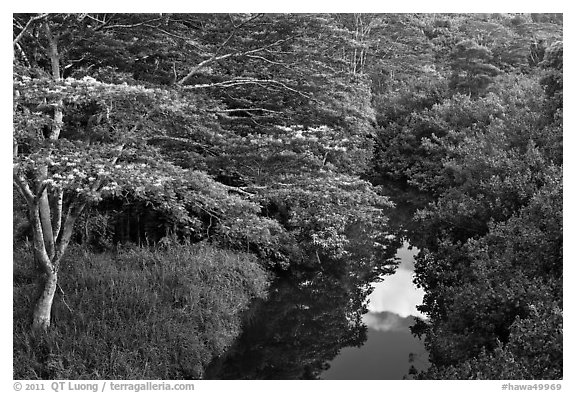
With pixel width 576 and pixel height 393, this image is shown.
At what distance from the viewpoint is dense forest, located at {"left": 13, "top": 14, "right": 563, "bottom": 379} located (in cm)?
631

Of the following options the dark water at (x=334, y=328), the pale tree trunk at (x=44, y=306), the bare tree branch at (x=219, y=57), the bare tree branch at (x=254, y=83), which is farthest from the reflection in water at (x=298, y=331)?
the bare tree branch at (x=219, y=57)

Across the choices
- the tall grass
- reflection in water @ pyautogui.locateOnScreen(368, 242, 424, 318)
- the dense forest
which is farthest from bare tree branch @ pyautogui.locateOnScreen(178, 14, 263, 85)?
reflection in water @ pyautogui.locateOnScreen(368, 242, 424, 318)

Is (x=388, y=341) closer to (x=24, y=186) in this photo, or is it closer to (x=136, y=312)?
(x=136, y=312)

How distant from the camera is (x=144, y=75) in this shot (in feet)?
29.2

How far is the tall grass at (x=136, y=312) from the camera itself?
268 inches

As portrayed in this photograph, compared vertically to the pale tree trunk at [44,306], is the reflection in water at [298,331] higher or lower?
lower

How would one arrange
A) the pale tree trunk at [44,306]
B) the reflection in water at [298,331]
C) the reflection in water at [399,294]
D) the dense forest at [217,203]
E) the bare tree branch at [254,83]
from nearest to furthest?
1. the dense forest at [217,203]
2. the pale tree trunk at [44,306]
3. the reflection in water at [298,331]
4. the bare tree branch at [254,83]
5. the reflection in water at [399,294]

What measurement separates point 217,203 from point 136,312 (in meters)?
2.19

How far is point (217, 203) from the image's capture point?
763 centimetres

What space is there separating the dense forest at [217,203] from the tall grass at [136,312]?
0.03 meters

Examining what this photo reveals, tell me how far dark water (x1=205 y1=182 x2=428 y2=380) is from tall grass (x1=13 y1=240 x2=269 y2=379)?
0.41 metres

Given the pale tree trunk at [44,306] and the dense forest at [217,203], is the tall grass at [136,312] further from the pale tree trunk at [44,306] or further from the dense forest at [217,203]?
the pale tree trunk at [44,306]

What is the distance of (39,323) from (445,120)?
1644 cm
